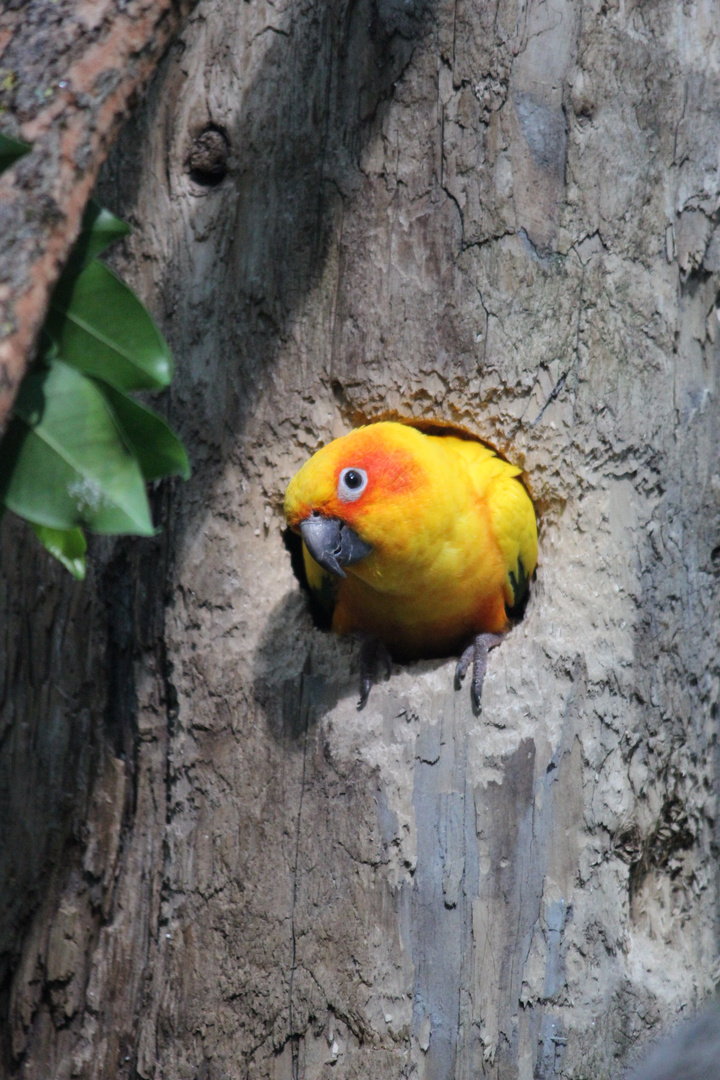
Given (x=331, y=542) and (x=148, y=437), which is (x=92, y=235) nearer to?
(x=148, y=437)

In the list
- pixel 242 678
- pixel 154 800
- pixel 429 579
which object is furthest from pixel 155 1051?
pixel 429 579

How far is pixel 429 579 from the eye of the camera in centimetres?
336

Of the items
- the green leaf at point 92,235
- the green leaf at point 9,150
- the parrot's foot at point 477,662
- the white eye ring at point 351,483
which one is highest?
the green leaf at point 9,150

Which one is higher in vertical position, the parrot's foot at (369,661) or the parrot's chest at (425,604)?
the parrot's chest at (425,604)

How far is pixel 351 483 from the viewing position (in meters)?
3.04

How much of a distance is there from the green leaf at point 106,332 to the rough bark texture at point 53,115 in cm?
10

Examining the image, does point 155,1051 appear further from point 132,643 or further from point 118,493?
point 118,493

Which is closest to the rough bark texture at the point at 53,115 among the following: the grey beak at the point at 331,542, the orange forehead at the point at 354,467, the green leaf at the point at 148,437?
the green leaf at the point at 148,437

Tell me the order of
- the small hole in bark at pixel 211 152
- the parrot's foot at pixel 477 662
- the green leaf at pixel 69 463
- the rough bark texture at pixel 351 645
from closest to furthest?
1. the green leaf at pixel 69 463
2. the rough bark texture at pixel 351 645
3. the parrot's foot at pixel 477 662
4. the small hole in bark at pixel 211 152

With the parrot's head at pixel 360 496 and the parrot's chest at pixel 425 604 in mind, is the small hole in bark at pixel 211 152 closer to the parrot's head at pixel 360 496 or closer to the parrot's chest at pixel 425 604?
the parrot's head at pixel 360 496

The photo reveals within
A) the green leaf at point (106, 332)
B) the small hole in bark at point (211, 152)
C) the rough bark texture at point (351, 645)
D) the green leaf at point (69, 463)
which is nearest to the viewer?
the green leaf at point (69, 463)

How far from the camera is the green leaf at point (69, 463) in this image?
71.2 inches

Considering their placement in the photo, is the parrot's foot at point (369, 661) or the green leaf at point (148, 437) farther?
the parrot's foot at point (369, 661)

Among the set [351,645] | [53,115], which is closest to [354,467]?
[351,645]
